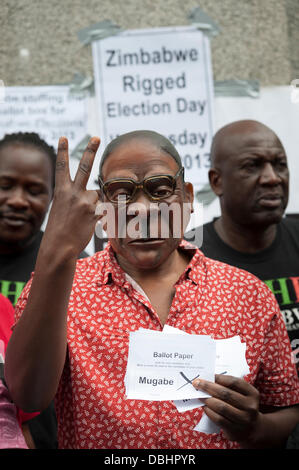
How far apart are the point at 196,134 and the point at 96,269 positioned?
62.6 inches

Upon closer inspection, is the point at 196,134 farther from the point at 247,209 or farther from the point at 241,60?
the point at 247,209

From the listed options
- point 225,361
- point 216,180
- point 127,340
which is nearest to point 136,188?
point 127,340

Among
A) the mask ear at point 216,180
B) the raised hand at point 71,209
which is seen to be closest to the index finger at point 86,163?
the raised hand at point 71,209

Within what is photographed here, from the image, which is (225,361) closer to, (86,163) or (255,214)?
(86,163)

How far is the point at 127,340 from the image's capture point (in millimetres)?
1388

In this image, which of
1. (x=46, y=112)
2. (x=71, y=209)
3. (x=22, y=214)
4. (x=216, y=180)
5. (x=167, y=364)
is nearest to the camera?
(x=71, y=209)

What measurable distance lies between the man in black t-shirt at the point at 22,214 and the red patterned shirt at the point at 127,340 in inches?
28.7

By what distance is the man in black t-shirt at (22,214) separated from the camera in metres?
2.19

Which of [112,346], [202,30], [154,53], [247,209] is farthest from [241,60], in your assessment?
[112,346]

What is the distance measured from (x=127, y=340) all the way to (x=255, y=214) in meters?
1.17

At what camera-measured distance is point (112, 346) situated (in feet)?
4.53
